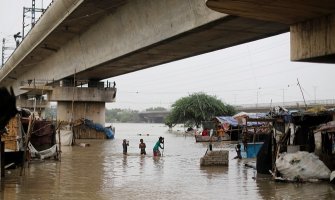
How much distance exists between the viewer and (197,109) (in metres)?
64.4

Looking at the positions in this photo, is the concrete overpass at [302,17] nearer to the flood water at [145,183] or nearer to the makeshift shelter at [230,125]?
the flood water at [145,183]

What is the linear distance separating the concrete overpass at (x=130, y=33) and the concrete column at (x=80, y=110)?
325cm

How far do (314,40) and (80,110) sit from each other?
98.8ft

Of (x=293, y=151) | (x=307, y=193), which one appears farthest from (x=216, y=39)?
(x=307, y=193)

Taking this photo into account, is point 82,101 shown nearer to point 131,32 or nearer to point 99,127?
point 99,127

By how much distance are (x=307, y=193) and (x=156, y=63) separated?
15.2m

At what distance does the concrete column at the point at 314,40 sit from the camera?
10.0 meters

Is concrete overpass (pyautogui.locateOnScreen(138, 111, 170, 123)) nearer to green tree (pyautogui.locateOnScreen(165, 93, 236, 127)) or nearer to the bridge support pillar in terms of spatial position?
green tree (pyautogui.locateOnScreen(165, 93, 236, 127))

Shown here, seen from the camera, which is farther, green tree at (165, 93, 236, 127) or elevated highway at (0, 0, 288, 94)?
green tree at (165, 93, 236, 127)

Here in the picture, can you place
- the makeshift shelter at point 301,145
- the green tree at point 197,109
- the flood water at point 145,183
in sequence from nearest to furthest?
the flood water at point 145,183 → the makeshift shelter at point 301,145 → the green tree at point 197,109

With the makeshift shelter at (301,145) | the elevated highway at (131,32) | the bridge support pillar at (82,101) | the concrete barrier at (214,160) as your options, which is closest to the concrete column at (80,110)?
the bridge support pillar at (82,101)

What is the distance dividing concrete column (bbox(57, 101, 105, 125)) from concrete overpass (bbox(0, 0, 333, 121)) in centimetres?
325

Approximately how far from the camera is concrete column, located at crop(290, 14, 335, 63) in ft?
32.9

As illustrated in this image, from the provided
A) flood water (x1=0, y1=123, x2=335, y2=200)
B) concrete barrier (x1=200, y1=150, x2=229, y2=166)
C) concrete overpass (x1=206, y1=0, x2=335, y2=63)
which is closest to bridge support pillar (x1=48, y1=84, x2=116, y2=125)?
flood water (x1=0, y1=123, x2=335, y2=200)
